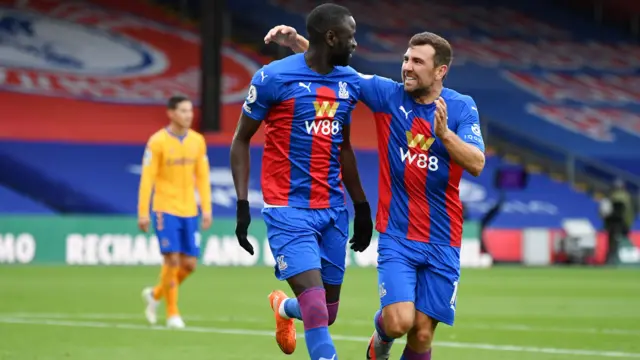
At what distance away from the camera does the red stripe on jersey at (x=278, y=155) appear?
7.96 meters

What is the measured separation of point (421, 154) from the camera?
7.73 meters

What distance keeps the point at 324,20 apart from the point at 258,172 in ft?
74.9

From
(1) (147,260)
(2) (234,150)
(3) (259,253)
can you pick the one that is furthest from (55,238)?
(2) (234,150)

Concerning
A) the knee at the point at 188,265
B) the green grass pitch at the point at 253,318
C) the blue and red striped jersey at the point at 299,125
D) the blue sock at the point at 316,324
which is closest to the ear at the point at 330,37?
the blue and red striped jersey at the point at 299,125

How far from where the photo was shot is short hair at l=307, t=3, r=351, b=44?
7.91 m

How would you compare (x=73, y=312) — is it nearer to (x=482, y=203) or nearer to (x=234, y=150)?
(x=234, y=150)

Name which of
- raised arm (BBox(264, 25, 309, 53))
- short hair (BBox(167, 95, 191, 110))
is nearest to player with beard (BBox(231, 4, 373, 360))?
raised arm (BBox(264, 25, 309, 53))

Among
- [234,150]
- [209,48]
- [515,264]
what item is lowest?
[515,264]

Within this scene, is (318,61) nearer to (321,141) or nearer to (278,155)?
(321,141)

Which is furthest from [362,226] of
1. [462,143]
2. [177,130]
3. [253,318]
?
[253,318]

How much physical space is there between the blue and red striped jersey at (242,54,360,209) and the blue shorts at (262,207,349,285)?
7 cm

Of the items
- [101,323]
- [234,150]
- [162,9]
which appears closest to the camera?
[234,150]

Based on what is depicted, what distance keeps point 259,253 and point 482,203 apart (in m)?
7.88

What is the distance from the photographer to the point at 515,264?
94.8 ft
